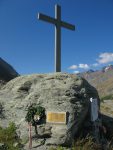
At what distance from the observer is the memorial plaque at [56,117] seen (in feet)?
46.5

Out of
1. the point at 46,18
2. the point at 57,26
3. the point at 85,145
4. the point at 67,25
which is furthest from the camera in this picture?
the point at 67,25

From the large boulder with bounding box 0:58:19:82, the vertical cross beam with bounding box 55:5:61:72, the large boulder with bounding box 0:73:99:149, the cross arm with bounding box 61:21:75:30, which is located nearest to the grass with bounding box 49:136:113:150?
the large boulder with bounding box 0:73:99:149

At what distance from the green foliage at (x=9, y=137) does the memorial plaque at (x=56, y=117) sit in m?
1.61

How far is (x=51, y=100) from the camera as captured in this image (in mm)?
15211

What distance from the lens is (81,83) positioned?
1605cm

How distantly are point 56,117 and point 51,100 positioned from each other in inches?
41.8

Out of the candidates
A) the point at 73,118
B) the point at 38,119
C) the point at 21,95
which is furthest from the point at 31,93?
the point at 73,118

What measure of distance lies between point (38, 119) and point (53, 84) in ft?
6.96

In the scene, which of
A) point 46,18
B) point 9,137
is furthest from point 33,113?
point 46,18

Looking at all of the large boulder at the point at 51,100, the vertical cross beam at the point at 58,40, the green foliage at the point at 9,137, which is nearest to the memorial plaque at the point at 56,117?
the large boulder at the point at 51,100

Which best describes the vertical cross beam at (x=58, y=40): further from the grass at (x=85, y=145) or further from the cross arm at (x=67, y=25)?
the grass at (x=85, y=145)

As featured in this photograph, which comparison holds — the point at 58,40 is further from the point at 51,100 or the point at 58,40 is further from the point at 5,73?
the point at 5,73

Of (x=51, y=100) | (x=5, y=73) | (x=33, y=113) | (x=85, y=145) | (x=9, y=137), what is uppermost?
(x=5, y=73)

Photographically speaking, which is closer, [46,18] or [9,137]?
[9,137]
